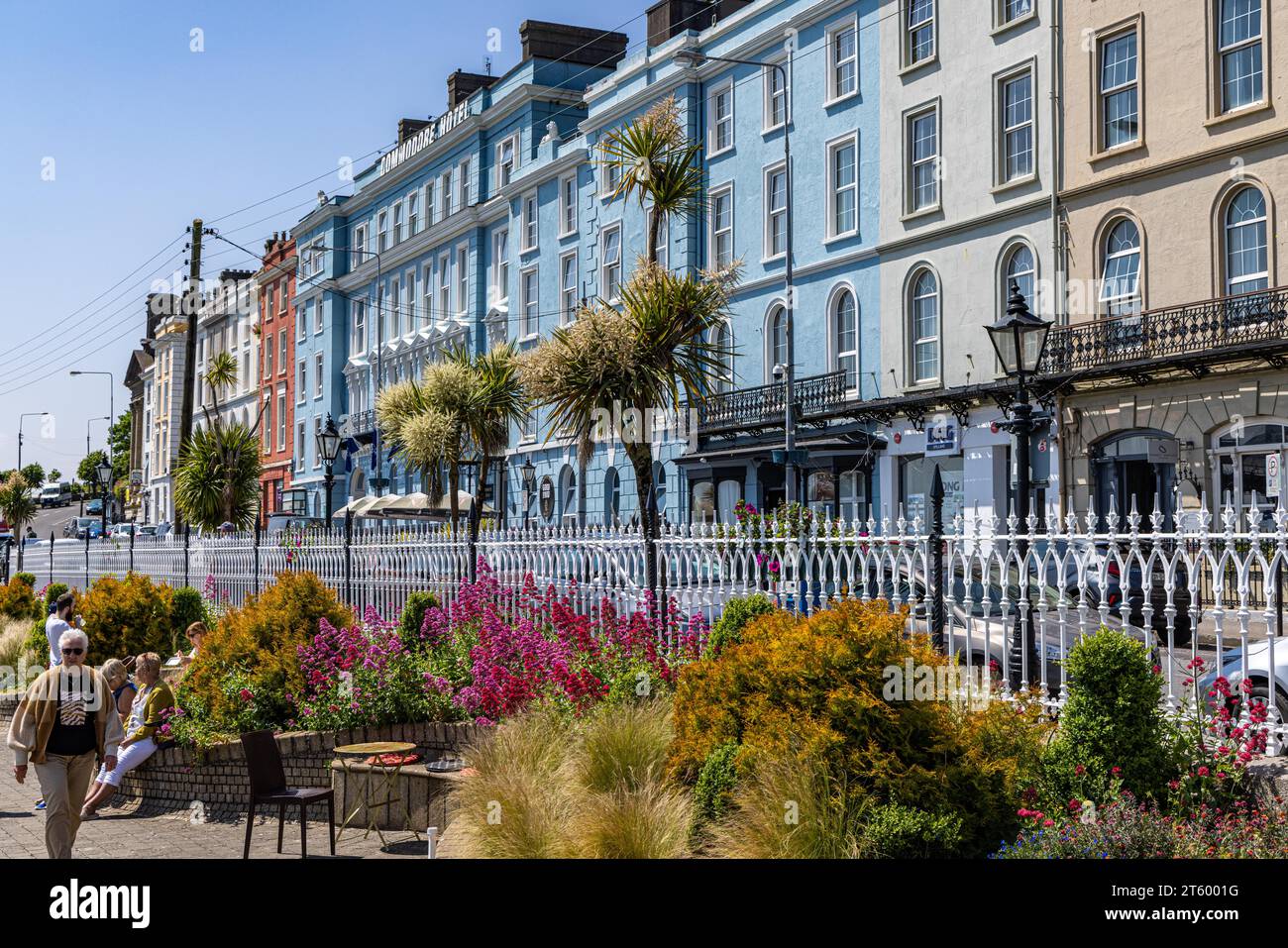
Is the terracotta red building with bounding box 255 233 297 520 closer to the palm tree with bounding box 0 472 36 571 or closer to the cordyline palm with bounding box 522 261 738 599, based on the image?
the palm tree with bounding box 0 472 36 571

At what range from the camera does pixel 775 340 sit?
33188 mm

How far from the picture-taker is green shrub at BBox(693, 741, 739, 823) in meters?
7.29

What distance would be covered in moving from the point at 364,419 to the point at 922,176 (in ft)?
104

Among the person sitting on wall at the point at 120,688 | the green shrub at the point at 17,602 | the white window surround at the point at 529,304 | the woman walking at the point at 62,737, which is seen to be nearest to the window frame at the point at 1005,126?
the white window surround at the point at 529,304

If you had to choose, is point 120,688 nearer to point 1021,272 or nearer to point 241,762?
point 241,762

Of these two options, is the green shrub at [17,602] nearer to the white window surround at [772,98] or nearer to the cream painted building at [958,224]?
the cream painted building at [958,224]

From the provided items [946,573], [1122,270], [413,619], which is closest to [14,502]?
[1122,270]

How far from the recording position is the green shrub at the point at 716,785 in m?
7.29

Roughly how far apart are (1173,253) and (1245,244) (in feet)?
4.22

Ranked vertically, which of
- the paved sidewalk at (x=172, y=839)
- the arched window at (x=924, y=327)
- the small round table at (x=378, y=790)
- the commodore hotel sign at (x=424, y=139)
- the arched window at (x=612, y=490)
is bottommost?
the paved sidewalk at (x=172, y=839)

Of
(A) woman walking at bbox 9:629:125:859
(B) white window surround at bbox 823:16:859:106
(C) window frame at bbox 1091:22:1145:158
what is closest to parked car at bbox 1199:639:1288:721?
(A) woman walking at bbox 9:629:125:859

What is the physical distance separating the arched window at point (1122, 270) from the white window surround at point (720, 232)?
1163cm

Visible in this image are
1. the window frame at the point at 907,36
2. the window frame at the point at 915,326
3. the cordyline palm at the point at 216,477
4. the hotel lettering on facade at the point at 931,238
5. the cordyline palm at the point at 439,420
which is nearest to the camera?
the hotel lettering on facade at the point at 931,238
